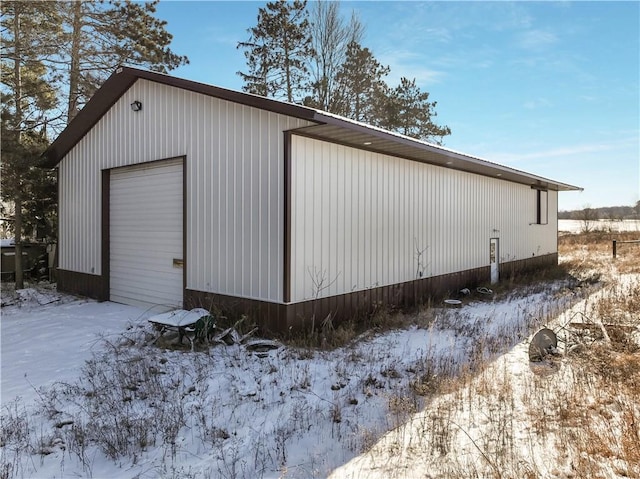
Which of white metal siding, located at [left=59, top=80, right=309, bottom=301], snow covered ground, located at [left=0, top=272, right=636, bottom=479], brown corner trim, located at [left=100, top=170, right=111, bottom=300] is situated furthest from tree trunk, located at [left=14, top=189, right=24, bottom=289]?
snow covered ground, located at [left=0, top=272, right=636, bottom=479]

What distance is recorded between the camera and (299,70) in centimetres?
1906

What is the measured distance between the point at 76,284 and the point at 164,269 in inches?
133

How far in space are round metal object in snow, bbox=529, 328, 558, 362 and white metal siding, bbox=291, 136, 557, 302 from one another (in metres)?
2.80

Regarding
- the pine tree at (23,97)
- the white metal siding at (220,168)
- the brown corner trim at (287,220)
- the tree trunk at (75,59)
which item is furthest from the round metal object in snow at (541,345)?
the tree trunk at (75,59)

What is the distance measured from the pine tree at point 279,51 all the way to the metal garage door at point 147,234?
37.7 ft

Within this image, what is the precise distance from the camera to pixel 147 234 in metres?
8.38

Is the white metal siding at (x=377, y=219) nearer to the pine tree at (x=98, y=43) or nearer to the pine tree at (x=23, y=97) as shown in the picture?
the pine tree at (x=23, y=97)

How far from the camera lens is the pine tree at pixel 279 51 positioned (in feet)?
61.7

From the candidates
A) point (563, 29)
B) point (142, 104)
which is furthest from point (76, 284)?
point (563, 29)

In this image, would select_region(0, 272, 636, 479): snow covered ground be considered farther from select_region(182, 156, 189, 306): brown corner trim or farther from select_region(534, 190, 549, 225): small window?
select_region(534, 190, 549, 225): small window

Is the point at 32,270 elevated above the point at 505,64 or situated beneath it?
situated beneath

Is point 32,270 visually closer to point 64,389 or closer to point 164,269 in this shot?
point 164,269

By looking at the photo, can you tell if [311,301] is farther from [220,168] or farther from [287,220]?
[220,168]

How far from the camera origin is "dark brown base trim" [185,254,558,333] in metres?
6.05
